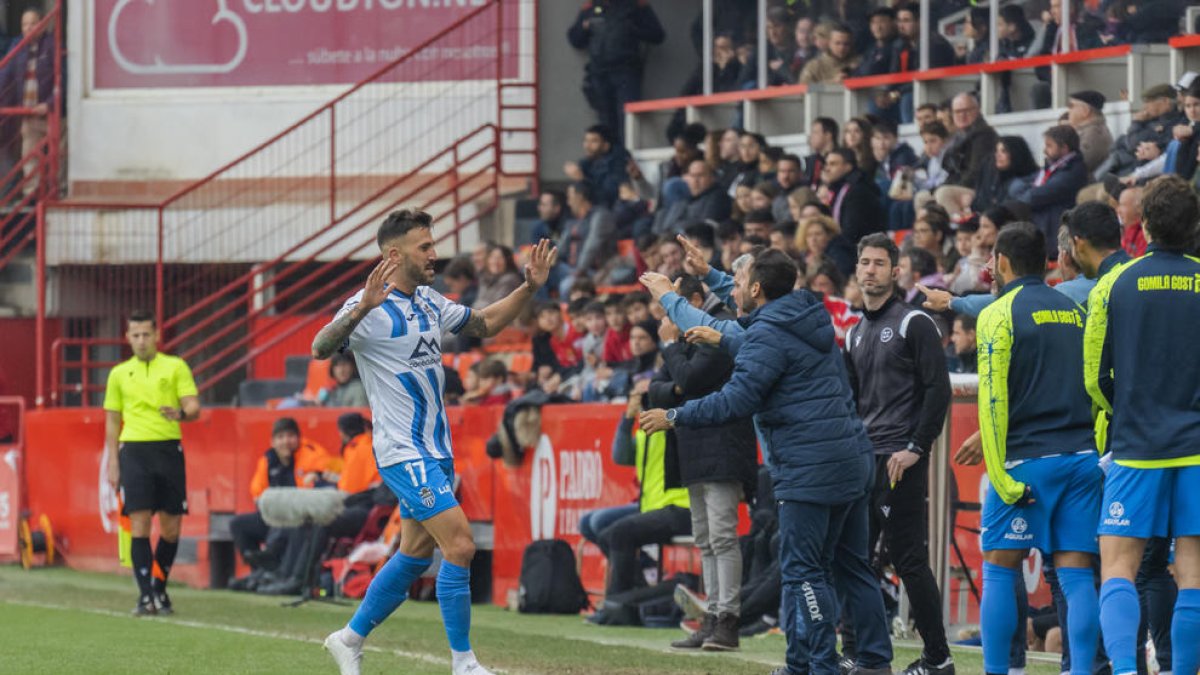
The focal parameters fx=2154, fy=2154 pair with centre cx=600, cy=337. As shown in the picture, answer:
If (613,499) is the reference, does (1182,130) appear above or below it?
above

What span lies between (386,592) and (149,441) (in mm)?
6047

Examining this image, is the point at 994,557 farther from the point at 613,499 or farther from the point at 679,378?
the point at 613,499

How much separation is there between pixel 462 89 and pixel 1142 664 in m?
17.1

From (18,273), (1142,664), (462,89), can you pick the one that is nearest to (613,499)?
(1142,664)

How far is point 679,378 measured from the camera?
40.5 ft

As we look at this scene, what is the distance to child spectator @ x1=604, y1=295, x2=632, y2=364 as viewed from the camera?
1830 cm

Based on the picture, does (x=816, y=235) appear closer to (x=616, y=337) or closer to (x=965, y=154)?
(x=965, y=154)

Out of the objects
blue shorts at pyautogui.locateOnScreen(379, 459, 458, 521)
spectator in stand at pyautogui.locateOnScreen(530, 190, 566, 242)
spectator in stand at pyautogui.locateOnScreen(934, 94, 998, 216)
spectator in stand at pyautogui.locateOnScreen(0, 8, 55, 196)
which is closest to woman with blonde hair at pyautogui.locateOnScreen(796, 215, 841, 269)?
spectator in stand at pyautogui.locateOnScreen(934, 94, 998, 216)

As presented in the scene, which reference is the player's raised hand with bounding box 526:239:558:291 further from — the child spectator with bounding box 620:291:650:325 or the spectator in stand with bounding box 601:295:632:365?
the spectator in stand with bounding box 601:295:632:365

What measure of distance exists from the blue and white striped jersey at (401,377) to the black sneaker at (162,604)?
5580mm

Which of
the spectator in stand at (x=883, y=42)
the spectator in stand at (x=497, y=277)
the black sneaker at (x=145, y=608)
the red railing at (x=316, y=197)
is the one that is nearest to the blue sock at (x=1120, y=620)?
the black sneaker at (x=145, y=608)

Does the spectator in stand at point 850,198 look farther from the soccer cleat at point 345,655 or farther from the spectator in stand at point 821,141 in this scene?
the soccer cleat at point 345,655

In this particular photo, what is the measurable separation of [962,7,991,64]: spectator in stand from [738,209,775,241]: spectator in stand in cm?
297

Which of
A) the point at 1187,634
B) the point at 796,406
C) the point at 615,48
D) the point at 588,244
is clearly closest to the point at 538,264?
the point at 796,406
